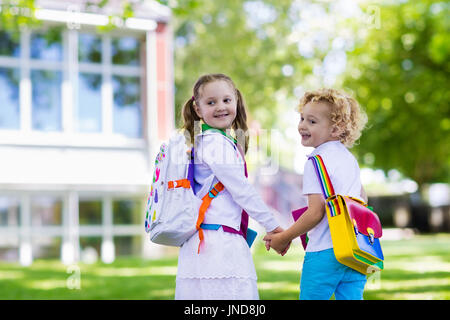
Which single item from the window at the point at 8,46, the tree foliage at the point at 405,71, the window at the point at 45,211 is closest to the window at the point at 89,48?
the window at the point at 8,46

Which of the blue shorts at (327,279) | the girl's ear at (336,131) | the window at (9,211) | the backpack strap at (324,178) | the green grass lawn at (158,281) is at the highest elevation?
the girl's ear at (336,131)

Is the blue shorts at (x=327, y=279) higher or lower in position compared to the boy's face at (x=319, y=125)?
lower

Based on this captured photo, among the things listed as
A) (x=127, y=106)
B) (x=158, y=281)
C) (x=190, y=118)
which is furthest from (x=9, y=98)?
(x=190, y=118)

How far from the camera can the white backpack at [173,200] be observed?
2.79m

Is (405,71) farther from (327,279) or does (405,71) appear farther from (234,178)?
(234,178)

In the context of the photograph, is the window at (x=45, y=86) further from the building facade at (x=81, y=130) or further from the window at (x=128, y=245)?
the window at (x=128, y=245)

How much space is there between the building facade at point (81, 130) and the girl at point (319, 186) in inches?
463

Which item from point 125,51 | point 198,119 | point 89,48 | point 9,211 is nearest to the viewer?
point 198,119

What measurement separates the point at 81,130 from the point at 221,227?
41.1 ft

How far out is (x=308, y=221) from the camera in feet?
9.48

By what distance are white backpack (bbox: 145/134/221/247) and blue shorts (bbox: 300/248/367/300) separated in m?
0.60

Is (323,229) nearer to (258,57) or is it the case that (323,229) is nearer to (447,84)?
(447,84)

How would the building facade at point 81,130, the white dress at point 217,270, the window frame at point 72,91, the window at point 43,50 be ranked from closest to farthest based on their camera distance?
1. the white dress at point 217,270
2. the building facade at point 81,130
3. the window frame at point 72,91
4. the window at point 43,50

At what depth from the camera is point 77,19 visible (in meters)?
14.0
